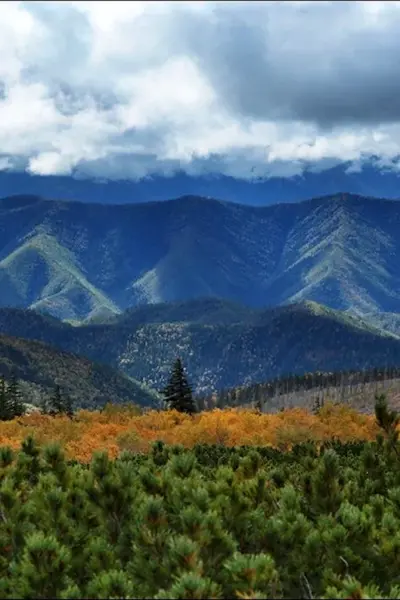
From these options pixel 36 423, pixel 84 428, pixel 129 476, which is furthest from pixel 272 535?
pixel 36 423

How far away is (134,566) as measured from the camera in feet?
47.6

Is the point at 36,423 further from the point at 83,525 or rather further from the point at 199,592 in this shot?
the point at 199,592

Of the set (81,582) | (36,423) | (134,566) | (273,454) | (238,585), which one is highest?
(238,585)

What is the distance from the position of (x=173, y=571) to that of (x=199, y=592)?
2.69m

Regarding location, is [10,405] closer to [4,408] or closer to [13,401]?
[4,408]

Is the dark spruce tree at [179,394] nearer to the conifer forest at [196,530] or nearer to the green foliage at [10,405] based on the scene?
the green foliage at [10,405]

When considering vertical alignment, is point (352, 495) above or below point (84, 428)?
above

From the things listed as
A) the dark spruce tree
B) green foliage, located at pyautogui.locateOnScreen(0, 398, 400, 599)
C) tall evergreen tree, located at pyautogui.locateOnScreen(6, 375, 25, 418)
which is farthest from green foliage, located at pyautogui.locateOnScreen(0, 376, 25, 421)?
green foliage, located at pyautogui.locateOnScreen(0, 398, 400, 599)

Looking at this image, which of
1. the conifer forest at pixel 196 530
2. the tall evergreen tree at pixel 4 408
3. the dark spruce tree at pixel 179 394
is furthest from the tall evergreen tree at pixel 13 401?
the conifer forest at pixel 196 530

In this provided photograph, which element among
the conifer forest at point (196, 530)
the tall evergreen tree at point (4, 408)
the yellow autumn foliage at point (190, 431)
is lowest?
the tall evergreen tree at point (4, 408)

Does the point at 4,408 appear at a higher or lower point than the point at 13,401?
higher

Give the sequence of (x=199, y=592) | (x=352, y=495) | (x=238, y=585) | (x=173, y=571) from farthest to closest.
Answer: (x=352, y=495)
(x=173, y=571)
(x=238, y=585)
(x=199, y=592)

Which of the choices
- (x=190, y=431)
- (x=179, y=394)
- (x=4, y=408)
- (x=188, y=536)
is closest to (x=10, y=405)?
(x=4, y=408)

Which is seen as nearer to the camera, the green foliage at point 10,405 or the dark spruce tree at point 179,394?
the dark spruce tree at point 179,394
